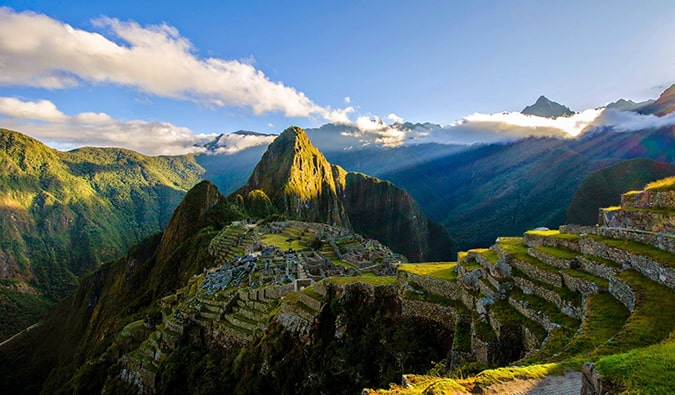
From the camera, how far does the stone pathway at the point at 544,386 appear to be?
719 cm

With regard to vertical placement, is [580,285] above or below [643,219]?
below

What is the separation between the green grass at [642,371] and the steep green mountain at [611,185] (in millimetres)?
177586

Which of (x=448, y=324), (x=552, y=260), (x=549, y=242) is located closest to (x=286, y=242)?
(x=448, y=324)

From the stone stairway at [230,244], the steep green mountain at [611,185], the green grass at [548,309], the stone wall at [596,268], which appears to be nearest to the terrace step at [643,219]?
the stone wall at [596,268]

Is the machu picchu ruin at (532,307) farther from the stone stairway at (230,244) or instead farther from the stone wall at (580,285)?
the stone stairway at (230,244)

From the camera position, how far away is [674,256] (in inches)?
418

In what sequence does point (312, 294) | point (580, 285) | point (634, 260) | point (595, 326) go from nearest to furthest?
point (595, 326), point (634, 260), point (580, 285), point (312, 294)

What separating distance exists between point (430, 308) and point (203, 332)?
858 inches

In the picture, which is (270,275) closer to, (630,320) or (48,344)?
(630,320)

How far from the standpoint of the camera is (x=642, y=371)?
604 cm

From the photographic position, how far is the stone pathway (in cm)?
719

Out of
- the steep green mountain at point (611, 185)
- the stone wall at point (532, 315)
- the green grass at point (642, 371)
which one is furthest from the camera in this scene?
the steep green mountain at point (611, 185)

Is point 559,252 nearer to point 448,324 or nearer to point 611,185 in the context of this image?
point 448,324

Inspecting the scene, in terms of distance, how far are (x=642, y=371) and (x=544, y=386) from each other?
75.8 inches
